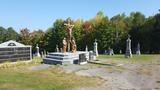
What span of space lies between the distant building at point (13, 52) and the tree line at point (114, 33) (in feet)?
115

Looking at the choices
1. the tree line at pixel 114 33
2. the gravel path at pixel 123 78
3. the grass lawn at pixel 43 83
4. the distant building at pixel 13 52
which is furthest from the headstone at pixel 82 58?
the tree line at pixel 114 33

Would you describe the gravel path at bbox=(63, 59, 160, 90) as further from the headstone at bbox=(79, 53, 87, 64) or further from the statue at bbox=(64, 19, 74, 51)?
the statue at bbox=(64, 19, 74, 51)

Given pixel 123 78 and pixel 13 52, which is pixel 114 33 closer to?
pixel 13 52

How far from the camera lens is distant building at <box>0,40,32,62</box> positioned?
3203cm

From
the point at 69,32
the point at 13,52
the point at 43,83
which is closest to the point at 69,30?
the point at 69,32

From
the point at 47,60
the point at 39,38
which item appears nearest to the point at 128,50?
the point at 47,60

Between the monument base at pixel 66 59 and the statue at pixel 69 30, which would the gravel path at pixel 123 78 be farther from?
the statue at pixel 69 30

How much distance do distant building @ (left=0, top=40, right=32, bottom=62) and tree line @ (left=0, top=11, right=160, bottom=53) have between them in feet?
115

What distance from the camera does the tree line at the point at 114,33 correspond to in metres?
67.8

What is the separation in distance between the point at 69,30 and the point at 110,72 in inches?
403

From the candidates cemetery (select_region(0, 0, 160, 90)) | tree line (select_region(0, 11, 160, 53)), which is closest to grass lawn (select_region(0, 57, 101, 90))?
cemetery (select_region(0, 0, 160, 90))

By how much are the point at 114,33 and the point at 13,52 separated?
41744mm

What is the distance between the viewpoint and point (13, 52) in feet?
109

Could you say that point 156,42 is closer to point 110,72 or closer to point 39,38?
point 39,38
